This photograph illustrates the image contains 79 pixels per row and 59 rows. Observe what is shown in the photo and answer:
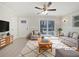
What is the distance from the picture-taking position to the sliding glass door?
12055 millimetres

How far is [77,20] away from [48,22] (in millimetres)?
4289

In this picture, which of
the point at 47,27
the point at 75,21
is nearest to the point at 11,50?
the point at 75,21

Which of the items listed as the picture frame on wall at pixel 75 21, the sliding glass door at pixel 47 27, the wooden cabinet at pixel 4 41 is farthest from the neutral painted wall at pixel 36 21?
the wooden cabinet at pixel 4 41

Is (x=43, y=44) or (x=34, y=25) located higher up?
(x=34, y=25)

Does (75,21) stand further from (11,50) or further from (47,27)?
(11,50)

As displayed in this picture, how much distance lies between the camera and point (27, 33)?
11617 millimetres

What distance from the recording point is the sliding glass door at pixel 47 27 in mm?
12055

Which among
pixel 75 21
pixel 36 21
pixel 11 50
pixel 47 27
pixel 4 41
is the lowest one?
pixel 11 50

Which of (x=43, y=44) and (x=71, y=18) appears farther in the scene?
(x=71, y=18)

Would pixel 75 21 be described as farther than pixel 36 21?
No

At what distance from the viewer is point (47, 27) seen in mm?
12133

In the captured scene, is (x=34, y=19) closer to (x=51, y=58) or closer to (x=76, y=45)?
(x=76, y=45)

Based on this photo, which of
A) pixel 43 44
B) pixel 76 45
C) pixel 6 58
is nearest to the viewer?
pixel 6 58

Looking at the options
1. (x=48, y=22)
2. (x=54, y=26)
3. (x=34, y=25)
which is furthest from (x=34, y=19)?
(x=54, y=26)
